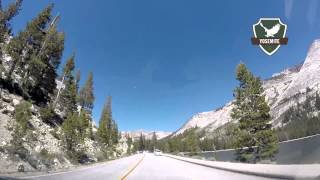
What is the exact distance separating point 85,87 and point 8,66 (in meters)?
51.1

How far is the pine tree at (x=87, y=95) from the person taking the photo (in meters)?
103

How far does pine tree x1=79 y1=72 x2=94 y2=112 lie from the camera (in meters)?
103

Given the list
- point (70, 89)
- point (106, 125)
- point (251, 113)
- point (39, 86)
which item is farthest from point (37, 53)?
point (106, 125)

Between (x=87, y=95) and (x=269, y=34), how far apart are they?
318 ft

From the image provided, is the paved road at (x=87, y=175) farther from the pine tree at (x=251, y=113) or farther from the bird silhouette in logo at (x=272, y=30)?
the pine tree at (x=251, y=113)

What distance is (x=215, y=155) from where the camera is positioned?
45062 millimetres

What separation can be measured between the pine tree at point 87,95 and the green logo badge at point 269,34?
95.5 metres

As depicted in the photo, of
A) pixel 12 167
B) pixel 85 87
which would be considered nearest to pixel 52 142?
pixel 12 167

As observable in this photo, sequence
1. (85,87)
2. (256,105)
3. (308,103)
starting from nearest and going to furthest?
(256,105) → (85,87) → (308,103)

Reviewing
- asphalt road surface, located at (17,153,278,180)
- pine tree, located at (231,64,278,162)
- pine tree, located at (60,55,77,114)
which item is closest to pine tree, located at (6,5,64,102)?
pine tree, located at (60,55,77,114)

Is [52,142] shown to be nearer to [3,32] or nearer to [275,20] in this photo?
[3,32]

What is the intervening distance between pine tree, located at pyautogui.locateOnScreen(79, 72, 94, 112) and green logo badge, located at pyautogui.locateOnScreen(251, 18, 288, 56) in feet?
313

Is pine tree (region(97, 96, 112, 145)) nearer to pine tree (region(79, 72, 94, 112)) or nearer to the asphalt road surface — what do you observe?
pine tree (region(79, 72, 94, 112))

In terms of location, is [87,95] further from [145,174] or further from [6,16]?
[145,174]
